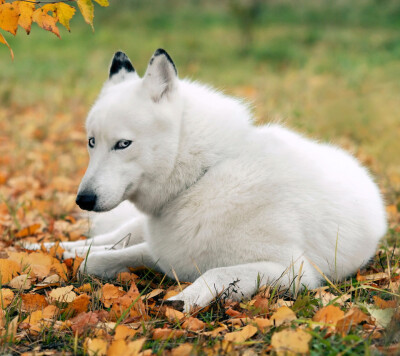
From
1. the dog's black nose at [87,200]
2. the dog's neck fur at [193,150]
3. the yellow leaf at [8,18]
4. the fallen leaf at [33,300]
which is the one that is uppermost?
the yellow leaf at [8,18]

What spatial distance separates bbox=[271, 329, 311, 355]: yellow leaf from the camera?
2129 mm

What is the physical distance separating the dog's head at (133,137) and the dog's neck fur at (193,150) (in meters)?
0.06

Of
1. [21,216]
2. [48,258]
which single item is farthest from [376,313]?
[21,216]

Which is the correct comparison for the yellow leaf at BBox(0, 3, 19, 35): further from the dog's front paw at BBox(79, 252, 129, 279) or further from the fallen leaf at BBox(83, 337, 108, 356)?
the fallen leaf at BBox(83, 337, 108, 356)

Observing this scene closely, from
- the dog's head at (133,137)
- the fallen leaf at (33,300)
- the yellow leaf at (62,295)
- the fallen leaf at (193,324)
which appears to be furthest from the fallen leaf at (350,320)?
the fallen leaf at (33,300)

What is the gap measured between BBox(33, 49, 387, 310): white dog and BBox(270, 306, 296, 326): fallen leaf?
1.08 ft

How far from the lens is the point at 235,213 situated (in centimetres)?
303

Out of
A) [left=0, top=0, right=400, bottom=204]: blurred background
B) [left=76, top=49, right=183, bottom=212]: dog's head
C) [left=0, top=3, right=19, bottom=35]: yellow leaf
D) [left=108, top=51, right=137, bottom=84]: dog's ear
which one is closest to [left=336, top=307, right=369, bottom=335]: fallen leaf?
[left=76, top=49, right=183, bottom=212]: dog's head

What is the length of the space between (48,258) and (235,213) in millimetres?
1352

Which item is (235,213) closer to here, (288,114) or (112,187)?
(112,187)

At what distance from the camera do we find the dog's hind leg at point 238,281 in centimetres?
271

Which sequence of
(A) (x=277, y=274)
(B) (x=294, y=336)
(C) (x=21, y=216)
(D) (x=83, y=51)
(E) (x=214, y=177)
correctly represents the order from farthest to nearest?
(D) (x=83, y=51) → (C) (x=21, y=216) → (E) (x=214, y=177) → (A) (x=277, y=274) → (B) (x=294, y=336)

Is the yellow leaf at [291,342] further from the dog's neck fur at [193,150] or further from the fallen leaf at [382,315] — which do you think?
the dog's neck fur at [193,150]

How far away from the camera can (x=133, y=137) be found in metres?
2.99
